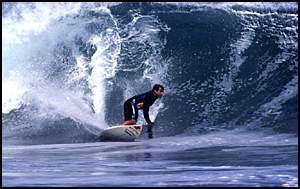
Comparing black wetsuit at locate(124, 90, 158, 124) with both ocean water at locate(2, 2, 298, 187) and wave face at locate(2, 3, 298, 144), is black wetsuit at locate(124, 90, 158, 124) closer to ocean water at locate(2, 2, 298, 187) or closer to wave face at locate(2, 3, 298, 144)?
ocean water at locate(2, 2, 298, 187)

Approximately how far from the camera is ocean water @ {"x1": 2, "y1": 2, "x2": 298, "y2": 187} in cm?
1158

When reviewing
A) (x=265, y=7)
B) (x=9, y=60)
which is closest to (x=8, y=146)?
(x=9, y=60)

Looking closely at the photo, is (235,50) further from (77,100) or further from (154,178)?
(154,178)

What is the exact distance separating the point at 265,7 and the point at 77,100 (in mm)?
6105

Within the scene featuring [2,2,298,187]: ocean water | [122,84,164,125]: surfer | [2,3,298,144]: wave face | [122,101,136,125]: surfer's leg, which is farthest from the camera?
[2,3,298,144]: wave face

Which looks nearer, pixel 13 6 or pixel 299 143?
pixel 299 143

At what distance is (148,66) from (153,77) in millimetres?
411

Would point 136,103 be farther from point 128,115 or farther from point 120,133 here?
point 120,133

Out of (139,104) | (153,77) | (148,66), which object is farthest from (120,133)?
(148,66)

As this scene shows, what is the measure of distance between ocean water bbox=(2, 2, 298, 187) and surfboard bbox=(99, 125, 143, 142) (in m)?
0.34

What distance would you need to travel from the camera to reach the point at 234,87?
15.2 metres

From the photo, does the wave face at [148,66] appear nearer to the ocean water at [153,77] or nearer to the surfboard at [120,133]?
the ocean water at [153,77]

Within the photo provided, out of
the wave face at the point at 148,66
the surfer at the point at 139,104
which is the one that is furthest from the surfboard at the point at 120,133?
the wave face at the point at 148,66

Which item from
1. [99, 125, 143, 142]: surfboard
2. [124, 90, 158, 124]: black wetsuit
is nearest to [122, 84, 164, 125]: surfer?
[124, 90, 158, 124]: black wetsuit
